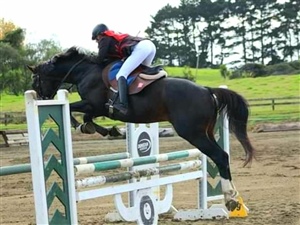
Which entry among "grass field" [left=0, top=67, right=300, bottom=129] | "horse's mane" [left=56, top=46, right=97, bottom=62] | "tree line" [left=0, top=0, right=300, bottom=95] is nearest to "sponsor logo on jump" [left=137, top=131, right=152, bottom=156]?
"horse's mane" [left=56, top=46, right=97, bottom=62]

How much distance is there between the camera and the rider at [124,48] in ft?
19.0

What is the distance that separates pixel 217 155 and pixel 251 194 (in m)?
2.56

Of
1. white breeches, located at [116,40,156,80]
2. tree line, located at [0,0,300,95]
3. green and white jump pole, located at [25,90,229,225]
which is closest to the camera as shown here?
green and white jump pole, located at [25,90,229,225]

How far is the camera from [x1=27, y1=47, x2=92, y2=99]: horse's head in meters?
6.25

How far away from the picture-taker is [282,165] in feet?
36.2

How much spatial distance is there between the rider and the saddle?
7 cm

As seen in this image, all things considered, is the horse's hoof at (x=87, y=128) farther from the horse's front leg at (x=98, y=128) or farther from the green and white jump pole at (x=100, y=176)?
the green and white jump pole at (x=100, y=176)

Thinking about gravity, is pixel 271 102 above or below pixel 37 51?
below

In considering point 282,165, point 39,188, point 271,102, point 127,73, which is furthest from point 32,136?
point 271,102

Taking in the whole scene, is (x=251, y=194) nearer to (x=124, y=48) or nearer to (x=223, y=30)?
(x=124, y=48)

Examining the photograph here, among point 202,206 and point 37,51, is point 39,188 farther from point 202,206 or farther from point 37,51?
point 37,51

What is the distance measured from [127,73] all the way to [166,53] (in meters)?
54.3

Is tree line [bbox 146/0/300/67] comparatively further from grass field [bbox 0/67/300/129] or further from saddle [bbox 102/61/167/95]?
saddle [bbox 102/61/167/95]

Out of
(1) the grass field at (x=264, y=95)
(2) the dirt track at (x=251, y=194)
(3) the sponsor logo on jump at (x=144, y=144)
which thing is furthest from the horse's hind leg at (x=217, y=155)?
(1) the grass field at (x=264, y=95)
